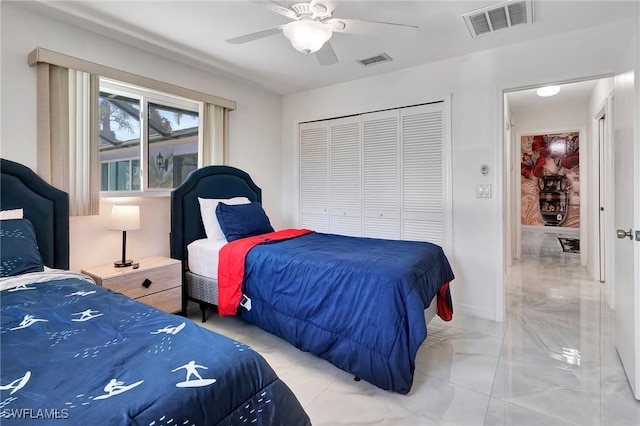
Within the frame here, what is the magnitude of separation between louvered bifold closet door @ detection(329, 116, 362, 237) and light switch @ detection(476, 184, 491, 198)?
1323mm

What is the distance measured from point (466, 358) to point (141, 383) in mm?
2263

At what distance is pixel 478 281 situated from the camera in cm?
323

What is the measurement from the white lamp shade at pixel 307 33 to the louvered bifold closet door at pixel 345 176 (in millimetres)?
1954

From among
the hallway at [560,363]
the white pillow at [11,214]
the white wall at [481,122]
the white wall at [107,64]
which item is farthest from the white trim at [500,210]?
the white pillow at [11,214]

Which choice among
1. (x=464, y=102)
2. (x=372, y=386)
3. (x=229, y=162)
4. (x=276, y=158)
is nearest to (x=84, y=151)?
(x=229, y=162)

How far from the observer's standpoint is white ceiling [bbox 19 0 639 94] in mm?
2369

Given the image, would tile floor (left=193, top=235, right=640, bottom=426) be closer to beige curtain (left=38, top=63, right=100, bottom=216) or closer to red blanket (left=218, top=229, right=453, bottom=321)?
red blanket (left=218, top=229, right=453, bottom=321)

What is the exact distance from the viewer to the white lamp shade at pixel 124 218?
2.65 metres

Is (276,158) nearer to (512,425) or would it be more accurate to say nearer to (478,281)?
(478,281)

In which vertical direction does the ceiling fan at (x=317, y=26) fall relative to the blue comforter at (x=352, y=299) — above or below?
above

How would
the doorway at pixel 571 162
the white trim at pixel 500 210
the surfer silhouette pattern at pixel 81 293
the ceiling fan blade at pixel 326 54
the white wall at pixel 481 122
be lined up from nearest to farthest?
the surfer silhouette pattern at pixel 81 293 → the ceiling fan blade at pixel 326 54 → the white wall at pixel 481 122 → the white trim at pixel 500 210 → the doorway at pixel 571 162

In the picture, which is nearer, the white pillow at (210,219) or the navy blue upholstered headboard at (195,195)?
the navy blue upholstered headboard at (195,195)

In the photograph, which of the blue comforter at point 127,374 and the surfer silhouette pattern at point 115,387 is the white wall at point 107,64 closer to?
the blue comforter at point 127,374

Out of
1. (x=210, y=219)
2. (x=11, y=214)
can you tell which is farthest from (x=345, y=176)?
(x=11, y=214)
